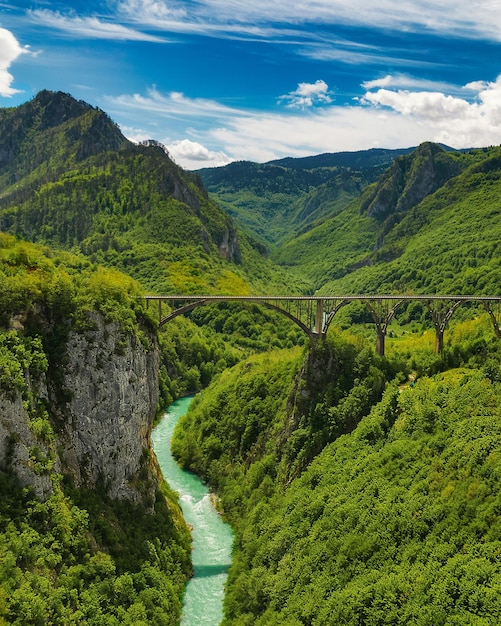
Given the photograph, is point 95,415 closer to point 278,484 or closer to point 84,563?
point 84,563

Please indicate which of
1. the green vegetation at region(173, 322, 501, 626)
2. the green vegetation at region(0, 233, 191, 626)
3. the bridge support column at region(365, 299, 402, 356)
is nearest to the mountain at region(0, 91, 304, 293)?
the green vegetation at region(173, 322, 501, 626)

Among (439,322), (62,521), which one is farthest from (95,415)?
(439,322)

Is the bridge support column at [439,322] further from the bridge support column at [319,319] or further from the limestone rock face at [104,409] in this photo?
the limestone rock face at [104,409]

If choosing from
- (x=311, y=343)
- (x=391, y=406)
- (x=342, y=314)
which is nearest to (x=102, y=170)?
(x=342, y=314)

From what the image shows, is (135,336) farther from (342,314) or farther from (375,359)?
(342,314)

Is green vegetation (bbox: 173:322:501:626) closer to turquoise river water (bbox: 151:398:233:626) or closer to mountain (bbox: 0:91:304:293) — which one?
turquoise river water (bbox: 151:398:233:626)

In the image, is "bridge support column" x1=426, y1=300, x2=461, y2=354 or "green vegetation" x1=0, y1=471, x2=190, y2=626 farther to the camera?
"bridge support column" x1=426, y1=300, x2=461, y2=354
